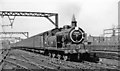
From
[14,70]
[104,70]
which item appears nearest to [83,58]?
[104,70]

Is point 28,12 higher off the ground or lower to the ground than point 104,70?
higher

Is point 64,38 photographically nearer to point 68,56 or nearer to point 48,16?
point 68,56

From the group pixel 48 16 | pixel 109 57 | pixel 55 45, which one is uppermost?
pixel 48 16

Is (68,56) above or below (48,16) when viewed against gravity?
below

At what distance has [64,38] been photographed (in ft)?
54.1

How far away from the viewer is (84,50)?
48.4 feet

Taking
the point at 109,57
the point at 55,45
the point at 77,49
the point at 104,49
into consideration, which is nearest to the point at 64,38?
the point at 55,45

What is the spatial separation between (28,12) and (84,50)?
10.5 meters

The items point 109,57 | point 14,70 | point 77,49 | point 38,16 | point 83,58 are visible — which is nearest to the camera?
point 14,70

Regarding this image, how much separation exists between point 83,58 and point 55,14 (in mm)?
7850

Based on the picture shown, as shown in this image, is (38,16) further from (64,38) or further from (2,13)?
(64,38)

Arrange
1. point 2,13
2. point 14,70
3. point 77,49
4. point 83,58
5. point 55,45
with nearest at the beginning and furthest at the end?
point 14,70
point 77,49
point 83,58
point 55,45
point 2,13

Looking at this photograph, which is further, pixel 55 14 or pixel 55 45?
pixel 55 14

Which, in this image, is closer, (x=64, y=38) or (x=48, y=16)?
(x=64, y=38)
